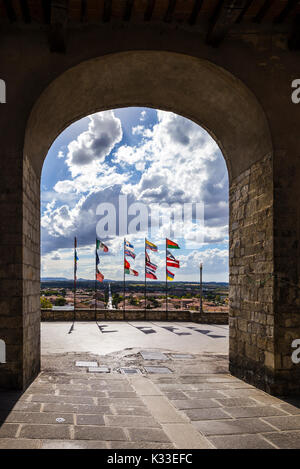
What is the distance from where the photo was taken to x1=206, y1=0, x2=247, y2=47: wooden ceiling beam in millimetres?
4445

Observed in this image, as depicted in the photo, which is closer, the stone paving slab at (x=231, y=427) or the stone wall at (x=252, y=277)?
the stone paving slab at (x=231, y=427)

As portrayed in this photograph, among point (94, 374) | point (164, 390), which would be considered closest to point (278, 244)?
point (164, 390)

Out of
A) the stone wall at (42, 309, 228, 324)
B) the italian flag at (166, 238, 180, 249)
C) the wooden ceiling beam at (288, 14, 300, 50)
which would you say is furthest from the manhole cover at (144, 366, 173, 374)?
the italian flag at (166, 238, 180, 249)

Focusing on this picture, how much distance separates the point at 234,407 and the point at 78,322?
31.2ft

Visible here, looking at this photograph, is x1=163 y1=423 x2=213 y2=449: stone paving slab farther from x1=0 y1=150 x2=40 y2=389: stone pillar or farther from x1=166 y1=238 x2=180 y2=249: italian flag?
x1=166 y1=238 x2=180 y2=249: italian flag

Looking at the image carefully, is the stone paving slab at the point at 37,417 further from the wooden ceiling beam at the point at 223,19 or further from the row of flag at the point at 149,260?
the row of flag at the point at 149,260

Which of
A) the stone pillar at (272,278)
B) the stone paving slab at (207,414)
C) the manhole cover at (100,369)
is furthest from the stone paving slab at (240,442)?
the manhole cover at (100,369)

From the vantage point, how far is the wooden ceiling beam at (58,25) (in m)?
4.40

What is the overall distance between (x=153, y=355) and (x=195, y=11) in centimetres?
559

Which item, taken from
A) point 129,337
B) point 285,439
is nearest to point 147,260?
point 129,337

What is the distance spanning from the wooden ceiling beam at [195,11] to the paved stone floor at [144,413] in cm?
458

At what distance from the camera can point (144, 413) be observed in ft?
12.3

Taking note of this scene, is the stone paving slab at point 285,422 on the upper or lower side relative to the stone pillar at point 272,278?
lower

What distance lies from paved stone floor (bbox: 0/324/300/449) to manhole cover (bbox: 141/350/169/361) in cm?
119
